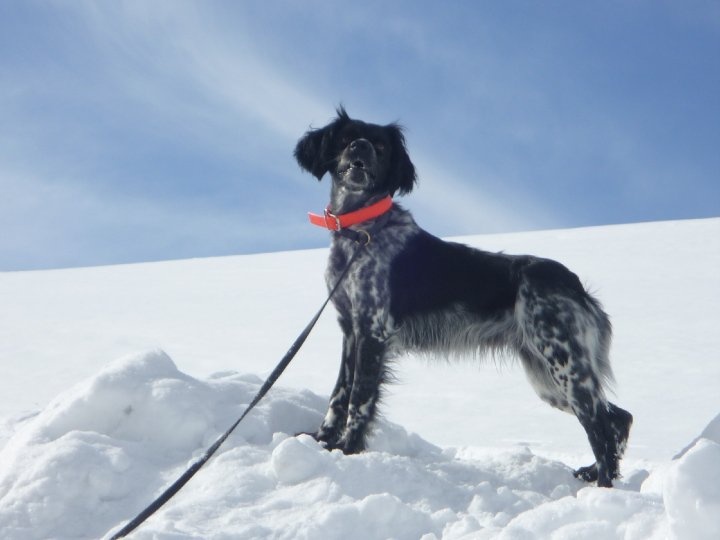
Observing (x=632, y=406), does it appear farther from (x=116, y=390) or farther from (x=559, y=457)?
(x=116, y=390)

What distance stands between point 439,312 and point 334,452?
1.15 meters

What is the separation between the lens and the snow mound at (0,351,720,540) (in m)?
2.14

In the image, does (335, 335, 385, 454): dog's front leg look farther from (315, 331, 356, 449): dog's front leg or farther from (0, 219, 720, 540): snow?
(0, 219, 720, 540): snow

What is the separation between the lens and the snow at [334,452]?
103 inches

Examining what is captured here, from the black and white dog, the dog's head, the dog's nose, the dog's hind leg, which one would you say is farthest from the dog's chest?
the dog's hind leg

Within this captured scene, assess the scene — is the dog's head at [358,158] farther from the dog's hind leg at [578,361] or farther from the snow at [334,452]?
the snow at [334,452]

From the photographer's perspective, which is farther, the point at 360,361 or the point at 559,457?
the point at 559,457

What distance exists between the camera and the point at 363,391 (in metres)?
3.89

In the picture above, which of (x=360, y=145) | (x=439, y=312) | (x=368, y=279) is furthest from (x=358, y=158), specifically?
(x=439, y=312)

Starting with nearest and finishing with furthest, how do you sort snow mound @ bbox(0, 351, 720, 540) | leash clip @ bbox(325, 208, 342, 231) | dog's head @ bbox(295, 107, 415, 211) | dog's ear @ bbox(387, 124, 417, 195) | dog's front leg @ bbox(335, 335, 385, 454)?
snow mound @ bbox(0, 351, 720, 540) → dog's front leg @ bbox(335, 335, 385, 454) → leash clip @ bbox(325, 208, 342, 231) → dog's head @ bbox(295, 107, 415, 211) → dog's ear @ bbox(387, 124, 417, 195)

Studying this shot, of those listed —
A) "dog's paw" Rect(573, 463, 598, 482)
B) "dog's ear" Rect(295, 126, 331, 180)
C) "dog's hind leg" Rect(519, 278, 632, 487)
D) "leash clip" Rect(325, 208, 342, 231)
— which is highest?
"dog's ear" Rect(295, 126, 331, 180)

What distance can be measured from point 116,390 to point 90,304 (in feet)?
38.6

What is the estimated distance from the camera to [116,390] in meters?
3.76

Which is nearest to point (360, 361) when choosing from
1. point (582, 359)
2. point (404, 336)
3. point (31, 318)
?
point (404, 336)
